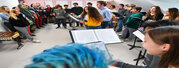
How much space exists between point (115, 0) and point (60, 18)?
460cm

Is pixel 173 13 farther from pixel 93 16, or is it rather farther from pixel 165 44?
pixel 165 44

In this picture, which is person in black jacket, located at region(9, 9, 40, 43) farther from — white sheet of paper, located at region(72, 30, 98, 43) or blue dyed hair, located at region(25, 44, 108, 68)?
blue dyed hair, located at region(25, 44, 108, 68)

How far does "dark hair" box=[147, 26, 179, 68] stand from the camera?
0.70 m

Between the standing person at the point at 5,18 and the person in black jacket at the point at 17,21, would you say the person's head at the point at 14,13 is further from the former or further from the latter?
the standing person at the point at 5,18

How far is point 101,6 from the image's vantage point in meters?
3.46

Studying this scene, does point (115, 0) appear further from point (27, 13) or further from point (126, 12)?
point (27, 13)

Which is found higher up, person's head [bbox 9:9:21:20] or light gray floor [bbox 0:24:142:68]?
person's head [bbox 9:9:21:20]

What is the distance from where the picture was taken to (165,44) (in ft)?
2.37

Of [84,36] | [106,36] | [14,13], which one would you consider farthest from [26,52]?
[106,36]

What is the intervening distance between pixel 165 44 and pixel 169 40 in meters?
0.04

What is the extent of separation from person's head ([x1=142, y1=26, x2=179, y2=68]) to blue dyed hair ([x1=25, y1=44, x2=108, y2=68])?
22.0 inches

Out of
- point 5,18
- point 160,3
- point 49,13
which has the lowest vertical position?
point 49,13

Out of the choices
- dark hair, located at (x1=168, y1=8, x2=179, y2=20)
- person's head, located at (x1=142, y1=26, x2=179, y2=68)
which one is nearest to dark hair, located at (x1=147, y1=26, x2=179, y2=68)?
person's head, located at (x1=142, y1=26, x2=179, y2=68)

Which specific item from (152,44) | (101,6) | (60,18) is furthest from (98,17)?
(60,18)
